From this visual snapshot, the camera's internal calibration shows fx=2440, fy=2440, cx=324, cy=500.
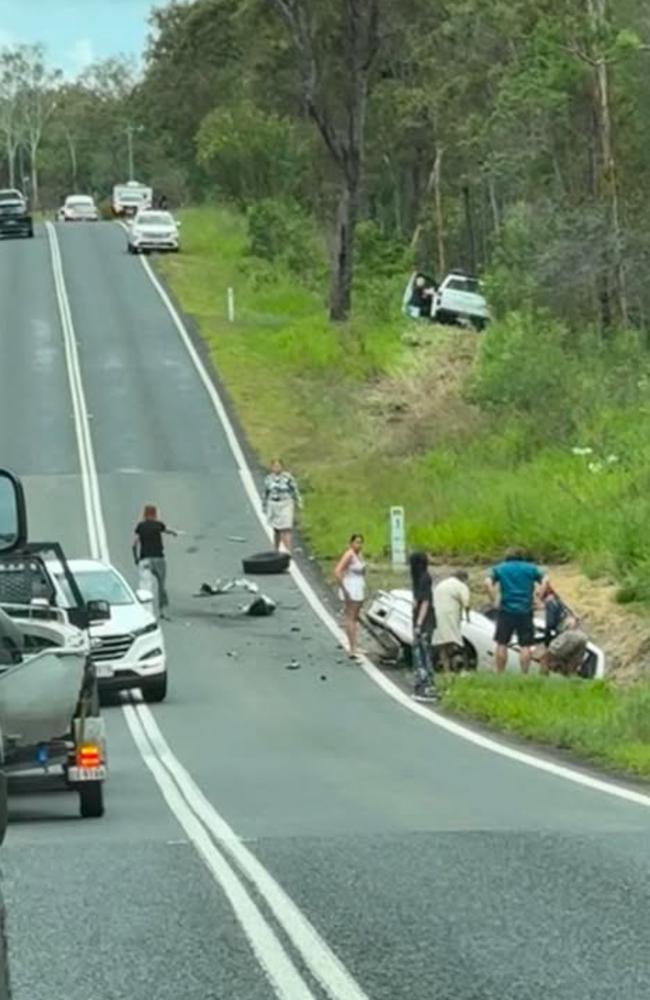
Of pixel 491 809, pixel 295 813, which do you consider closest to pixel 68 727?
pixel 295 813

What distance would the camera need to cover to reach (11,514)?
1180 centimetres

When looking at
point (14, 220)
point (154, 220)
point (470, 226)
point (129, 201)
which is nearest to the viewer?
point (154, 220)

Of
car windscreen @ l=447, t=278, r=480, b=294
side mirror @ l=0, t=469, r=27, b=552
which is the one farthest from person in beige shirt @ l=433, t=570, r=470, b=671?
car windscreen @ l=447, t=278, r=480, b=294

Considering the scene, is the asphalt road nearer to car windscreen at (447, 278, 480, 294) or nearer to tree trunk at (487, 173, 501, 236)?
car windscreen at (447, 278, 480, 294)

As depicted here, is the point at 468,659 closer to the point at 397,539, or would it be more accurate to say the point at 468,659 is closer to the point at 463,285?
the point at 397,539

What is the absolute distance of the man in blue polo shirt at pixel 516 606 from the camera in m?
28.0

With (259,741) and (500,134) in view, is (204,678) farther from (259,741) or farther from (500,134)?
(500,134)

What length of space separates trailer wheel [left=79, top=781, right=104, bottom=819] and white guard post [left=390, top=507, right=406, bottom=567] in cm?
2185

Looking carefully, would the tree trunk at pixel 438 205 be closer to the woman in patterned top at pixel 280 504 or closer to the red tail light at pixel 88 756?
the woman in patterned top at pixel 280 504

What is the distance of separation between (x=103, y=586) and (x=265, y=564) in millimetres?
10005

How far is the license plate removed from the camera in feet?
49.9

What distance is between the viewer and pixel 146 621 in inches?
1062

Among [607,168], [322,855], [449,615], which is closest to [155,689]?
[449,615]

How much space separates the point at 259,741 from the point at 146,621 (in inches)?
186
